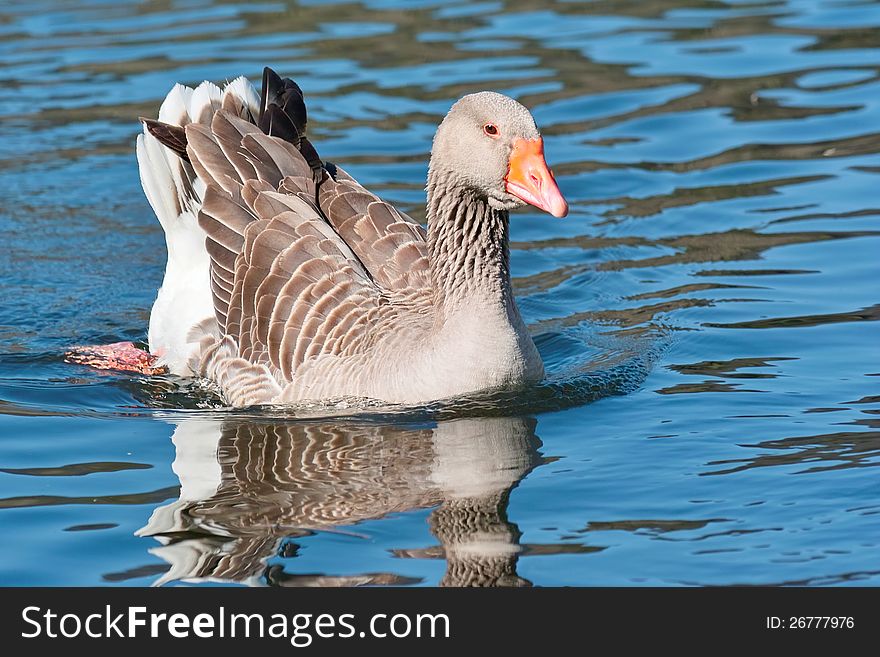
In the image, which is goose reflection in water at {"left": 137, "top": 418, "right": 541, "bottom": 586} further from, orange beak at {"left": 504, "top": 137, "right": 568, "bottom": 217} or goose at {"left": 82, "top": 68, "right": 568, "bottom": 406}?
orange beak at {"left": 504, "top": 137, "right": 568, "bottom": 217}

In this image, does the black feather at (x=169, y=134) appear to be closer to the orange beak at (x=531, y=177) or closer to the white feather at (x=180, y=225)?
the white feather at (x=180, y=225)

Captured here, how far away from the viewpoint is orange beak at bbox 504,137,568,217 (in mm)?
7746

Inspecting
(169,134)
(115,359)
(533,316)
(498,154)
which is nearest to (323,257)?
(498,154)

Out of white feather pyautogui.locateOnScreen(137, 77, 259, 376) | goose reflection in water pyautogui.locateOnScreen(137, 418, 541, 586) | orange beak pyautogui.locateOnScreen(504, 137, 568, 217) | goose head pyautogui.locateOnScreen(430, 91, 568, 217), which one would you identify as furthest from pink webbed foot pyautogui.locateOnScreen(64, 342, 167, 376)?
orange beak pyautogui.locateOnScreen(504, 137, 568, 217)

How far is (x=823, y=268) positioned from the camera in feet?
36.0

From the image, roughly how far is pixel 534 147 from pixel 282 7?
12.3 m

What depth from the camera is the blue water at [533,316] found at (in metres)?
6.74

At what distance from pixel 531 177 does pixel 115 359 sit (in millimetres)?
3748

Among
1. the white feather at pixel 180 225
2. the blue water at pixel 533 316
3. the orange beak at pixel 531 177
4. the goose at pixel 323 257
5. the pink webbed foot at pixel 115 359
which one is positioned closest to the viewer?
the blue water at pixel 533 316

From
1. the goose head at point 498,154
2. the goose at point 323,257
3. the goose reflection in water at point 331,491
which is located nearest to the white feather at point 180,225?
the goose at point 323,257

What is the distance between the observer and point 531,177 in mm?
7852

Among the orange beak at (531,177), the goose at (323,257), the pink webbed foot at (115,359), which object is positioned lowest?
the pink webbed foot at (115,359)

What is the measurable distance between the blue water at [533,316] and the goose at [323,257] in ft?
0.94
